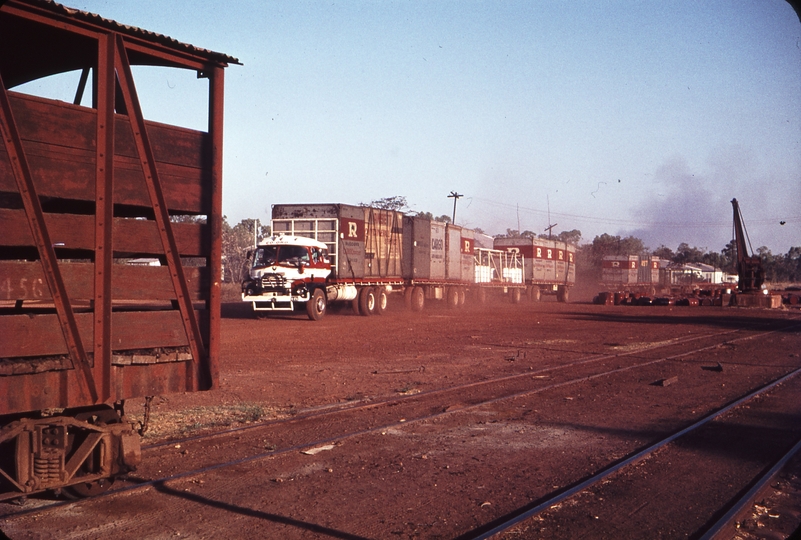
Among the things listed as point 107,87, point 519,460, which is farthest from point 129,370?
point 519,460

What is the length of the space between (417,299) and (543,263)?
18753mm

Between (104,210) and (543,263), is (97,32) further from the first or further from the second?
(543,263)

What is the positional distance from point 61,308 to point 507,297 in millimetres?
42787

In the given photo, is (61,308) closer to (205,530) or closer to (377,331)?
(205,530)

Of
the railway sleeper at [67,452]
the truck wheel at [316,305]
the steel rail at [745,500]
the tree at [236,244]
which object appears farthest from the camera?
the tree at [236,244]

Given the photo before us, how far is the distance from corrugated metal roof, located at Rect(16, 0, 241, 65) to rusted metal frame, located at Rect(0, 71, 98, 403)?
0.55 m

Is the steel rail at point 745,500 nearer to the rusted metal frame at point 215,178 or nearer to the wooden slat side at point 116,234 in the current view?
the rusted metal frame at point 215,178

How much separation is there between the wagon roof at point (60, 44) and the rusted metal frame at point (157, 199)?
222 mm

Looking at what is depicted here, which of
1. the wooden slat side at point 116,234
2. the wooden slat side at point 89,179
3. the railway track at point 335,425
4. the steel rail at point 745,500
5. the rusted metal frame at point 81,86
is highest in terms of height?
the rusted metal frame at point 81,86

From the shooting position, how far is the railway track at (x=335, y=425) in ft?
19.9

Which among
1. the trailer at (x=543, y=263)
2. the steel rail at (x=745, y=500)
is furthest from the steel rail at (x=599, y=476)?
the trailer at (x=543, y=263)

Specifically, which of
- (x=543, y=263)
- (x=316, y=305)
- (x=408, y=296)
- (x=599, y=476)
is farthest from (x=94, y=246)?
(x=543, y=263)

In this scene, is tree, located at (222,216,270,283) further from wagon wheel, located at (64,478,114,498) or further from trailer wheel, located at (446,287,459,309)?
wagon wheel, located at (64,478,114,498)

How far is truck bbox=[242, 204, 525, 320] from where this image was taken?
24.0 metres
